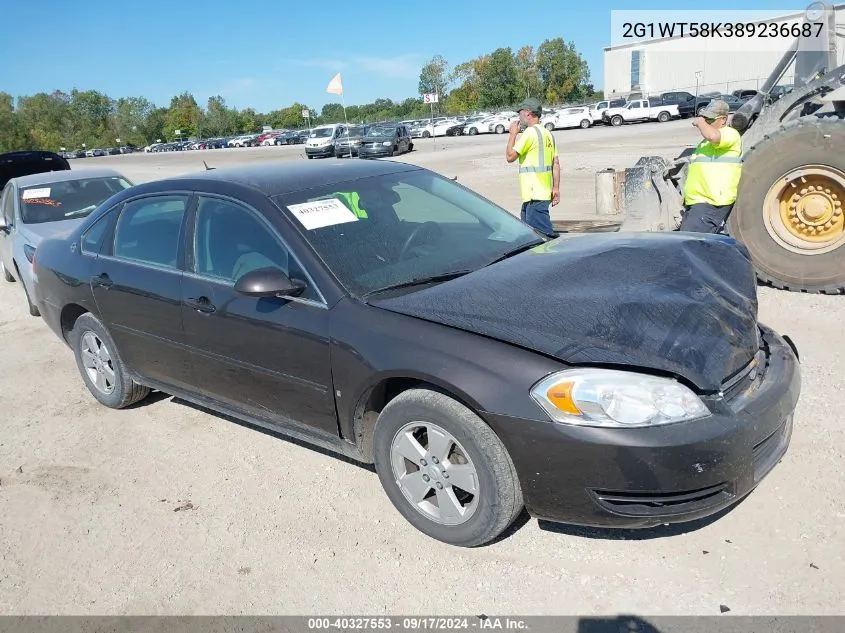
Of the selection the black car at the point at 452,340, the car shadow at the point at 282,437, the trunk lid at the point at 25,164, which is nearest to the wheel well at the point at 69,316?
the black car at the point at 452,340

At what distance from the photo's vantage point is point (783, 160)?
227 inches

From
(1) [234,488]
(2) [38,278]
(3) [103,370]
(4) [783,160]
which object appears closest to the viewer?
(1) [234,488]

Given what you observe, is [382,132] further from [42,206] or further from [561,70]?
[561,70]

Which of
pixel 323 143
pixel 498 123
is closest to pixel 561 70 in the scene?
pixel 498 123

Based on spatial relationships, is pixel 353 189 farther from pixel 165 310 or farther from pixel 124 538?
pixel 124 538

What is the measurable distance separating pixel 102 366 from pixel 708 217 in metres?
4.87

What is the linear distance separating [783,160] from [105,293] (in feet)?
17.4

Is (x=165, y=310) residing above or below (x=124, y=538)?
above

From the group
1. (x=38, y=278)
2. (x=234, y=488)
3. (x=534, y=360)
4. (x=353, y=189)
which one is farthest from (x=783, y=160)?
(x=38, y=278)

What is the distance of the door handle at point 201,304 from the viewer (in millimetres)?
3699

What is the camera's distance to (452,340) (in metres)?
2.81

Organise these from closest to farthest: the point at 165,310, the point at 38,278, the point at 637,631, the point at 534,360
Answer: the point at 637,631
the point at 534,360
the point at 165,310
the point at 38,278

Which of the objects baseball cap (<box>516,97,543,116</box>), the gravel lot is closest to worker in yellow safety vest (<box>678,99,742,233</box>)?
the gravel lot

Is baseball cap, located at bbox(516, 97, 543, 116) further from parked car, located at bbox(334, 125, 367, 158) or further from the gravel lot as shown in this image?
parked car, located at bbox(334, 125, 367, 158)
